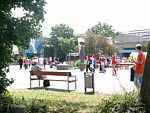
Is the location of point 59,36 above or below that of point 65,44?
above

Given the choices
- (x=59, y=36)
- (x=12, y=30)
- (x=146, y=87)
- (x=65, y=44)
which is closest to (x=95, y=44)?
(x=65, y=44)

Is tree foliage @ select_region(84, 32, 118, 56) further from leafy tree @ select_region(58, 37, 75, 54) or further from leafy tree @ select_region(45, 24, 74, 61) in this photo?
leafy tree @ select_region(45, 24, 74, 61)

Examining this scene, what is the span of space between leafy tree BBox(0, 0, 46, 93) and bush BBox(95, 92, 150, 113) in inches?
107

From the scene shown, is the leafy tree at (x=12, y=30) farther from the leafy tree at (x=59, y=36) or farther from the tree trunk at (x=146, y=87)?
the leafy tree at (x=59, y=36)

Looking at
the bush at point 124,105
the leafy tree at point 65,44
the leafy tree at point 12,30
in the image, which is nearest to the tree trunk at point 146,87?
the bush at point 124,105

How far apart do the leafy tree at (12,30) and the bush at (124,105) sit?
2706mm

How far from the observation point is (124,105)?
400 centimetres

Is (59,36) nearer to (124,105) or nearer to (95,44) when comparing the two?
(95,44)

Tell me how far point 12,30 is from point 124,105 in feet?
12.9

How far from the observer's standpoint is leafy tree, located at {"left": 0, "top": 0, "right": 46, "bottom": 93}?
17.9ft

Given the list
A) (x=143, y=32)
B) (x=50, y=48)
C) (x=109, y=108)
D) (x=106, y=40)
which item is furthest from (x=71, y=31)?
(x=109, y=108)

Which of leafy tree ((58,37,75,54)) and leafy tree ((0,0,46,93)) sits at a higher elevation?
leafy tree ((58,37,75,54))

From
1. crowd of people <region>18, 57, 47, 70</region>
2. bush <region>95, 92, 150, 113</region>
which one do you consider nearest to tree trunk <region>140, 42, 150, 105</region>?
bush <region>95, 92, 150, 113</region>

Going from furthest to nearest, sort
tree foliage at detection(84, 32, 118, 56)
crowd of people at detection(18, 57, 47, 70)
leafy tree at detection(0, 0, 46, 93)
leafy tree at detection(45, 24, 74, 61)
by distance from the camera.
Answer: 1. leafy tree at detection(45, 24, 74, 61)
2. tree foliage at detection(84, 32, 118, 56)
3. crowd of people at detection(18, 57, 47, 70)
4. leafy tree at detection(0, 0, 46, 93)
